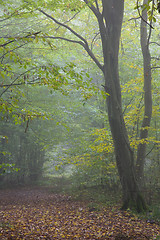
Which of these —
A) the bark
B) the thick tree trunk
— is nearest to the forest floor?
the thick tree trunk

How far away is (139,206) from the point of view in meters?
6.00

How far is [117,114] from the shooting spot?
6418 mm

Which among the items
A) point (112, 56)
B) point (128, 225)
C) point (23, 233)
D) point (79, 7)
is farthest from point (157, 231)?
point (79, 7)

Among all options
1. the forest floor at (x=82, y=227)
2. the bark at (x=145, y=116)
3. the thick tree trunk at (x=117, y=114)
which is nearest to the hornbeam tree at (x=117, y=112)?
the thick tree trunk at (x=117, y=114)

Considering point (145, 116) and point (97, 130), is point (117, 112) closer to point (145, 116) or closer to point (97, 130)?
point (97, 130)

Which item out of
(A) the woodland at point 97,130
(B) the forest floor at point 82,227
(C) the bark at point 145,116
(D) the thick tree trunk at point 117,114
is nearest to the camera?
(A) the woodland at point 97,130

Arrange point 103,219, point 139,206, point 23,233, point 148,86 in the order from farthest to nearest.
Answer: point 148,86, point 139,206, point 103,219, point 23,233

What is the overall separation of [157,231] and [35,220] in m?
3.29

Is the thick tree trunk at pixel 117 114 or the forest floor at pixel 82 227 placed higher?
the thick tree trunk at pixel 117 114

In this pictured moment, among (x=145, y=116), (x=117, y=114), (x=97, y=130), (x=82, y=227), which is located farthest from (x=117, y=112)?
(x=82, y=227)

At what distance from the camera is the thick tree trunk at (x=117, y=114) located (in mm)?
6141

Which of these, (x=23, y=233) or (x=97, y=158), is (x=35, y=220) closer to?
(x=23, y=233)

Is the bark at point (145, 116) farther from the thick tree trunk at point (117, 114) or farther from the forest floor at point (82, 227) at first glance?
the forest floor at point (82, 227)

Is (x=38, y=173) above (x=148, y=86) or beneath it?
beneath
